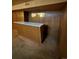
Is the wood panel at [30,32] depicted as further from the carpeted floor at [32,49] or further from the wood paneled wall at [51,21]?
the wood paneled wall at [51,21]

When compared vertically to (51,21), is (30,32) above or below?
below

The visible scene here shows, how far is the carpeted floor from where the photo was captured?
126 inches

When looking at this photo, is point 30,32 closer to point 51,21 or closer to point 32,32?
point 32,32

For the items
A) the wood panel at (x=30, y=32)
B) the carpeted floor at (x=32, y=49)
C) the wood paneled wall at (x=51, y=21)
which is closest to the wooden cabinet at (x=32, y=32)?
the wood panel at (x=30, y=32)

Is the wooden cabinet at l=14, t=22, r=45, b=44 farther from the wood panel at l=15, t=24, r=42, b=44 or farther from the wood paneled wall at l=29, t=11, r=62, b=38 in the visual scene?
the wood paneled wall at l=29, t=11, r=62, b=38

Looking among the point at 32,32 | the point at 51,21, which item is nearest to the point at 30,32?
the point at 32,32

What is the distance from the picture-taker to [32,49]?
340 centimetres

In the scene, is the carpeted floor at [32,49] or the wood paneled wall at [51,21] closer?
the carpeted floor at [32,49]

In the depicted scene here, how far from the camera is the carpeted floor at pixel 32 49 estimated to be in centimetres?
319

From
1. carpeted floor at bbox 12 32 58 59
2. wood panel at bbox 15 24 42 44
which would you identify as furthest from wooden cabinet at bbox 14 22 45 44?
carpeted floor at bbox 12 32 58 59
